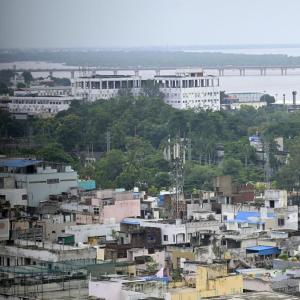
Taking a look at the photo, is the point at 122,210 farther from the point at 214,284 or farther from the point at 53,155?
the point at 53,155

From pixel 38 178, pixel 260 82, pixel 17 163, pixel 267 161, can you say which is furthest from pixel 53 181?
pixel 260 82

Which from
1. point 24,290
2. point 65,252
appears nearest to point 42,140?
point 65,252

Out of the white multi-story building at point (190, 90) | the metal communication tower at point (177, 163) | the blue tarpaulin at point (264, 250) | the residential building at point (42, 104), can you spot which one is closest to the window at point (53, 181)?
the metal communication tower at point (177, 163)

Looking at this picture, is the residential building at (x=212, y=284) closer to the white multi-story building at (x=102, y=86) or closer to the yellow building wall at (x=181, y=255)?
the yellow building wall at (x=181, y=255)

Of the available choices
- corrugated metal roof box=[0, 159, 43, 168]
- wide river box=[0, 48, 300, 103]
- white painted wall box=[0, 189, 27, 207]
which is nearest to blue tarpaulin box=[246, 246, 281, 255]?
white painted wall box=[0, 189, 27, 207]

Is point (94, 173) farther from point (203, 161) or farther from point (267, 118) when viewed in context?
point (267, 118)

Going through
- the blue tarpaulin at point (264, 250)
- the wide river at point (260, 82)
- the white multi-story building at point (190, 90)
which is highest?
the blue tarpaulin at point (264, 250)
